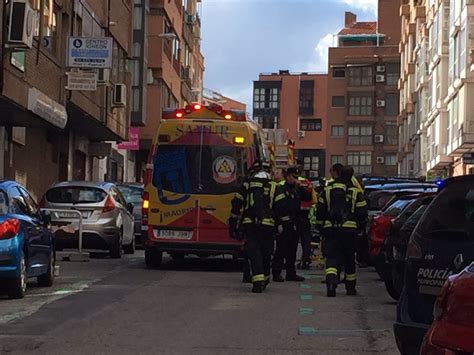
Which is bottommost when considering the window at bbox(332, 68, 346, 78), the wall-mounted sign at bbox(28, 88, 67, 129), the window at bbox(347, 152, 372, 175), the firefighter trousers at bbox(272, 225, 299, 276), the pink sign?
the firefighter trousers at bbox(272, 225, 299, 276)

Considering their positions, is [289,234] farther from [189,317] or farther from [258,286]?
[189,317]

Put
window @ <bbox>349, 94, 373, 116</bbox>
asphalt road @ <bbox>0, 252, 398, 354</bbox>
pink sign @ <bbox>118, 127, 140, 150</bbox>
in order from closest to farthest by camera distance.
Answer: asphalt road @ <bbox>0, 252, 398, 354</bbox> < pink sign @ <bbox>118, 127, 140, 150</bbox> < window @ <bbox>349, 94, 373, 116</bbox>

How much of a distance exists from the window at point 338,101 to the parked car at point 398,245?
87.2m

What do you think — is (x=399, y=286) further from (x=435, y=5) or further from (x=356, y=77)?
(x=356, y=77)

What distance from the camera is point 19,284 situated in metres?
11.8

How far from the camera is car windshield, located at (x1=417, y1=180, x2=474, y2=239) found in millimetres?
6809

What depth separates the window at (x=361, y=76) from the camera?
3821 inches

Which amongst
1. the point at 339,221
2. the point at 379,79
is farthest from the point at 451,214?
the point at 379,79

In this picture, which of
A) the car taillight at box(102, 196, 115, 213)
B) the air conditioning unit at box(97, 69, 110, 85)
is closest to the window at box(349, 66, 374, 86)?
the air conditioning unit at box(97, 69, 110, 85)

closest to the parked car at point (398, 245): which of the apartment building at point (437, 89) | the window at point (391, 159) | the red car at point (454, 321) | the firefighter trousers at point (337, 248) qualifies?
the firefighter trousers at point (337, 248)

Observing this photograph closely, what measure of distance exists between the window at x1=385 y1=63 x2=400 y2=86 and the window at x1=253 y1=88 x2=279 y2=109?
19012mm

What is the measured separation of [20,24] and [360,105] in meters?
81.0

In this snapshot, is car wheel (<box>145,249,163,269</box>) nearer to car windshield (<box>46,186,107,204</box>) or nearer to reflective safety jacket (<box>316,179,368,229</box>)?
car windshield (<box>46,186,107,204</box>)

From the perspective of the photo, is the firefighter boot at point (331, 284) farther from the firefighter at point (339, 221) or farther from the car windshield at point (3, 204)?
the car windshield at point (3, 204)
